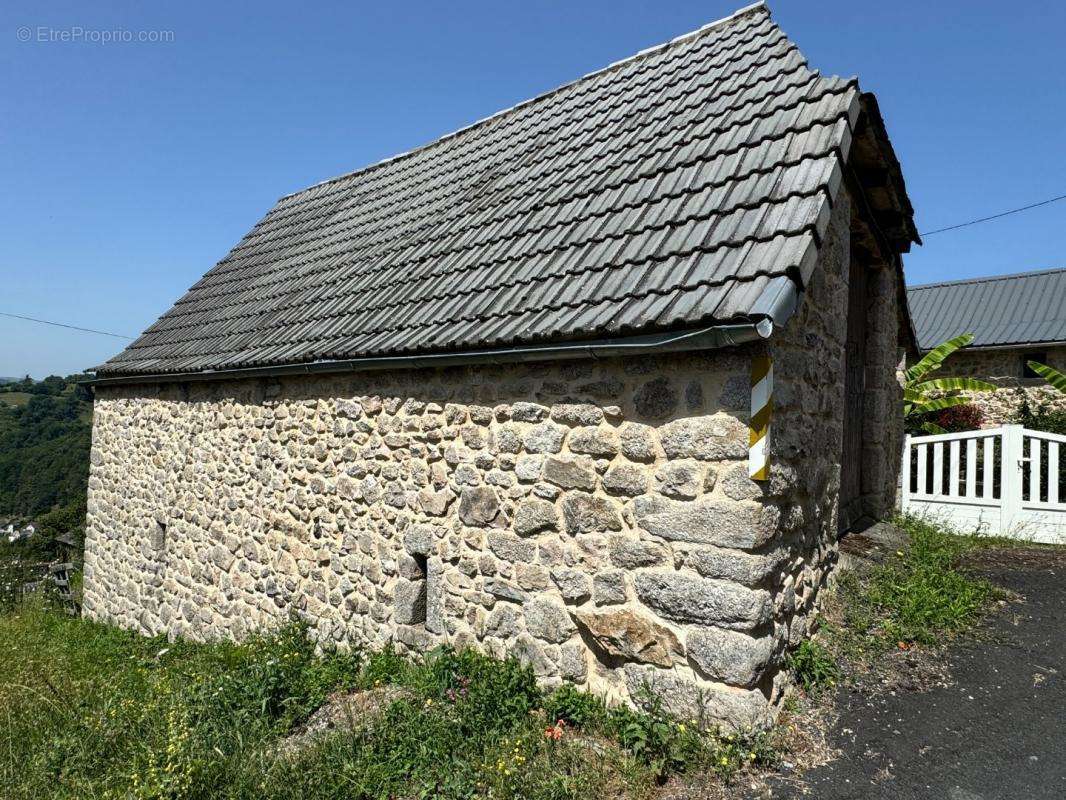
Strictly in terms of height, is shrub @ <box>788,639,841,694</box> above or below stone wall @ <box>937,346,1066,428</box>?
below

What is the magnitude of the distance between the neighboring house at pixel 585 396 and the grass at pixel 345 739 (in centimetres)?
23

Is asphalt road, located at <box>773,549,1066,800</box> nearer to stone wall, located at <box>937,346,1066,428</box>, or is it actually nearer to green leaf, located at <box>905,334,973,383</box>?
green leaf, located at <box>905,334,973,383</box>

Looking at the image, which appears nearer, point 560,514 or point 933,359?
point 560,514

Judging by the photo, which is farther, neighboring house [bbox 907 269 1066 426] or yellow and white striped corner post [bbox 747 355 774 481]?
neighboring house [bbox 907 269 1066 426]

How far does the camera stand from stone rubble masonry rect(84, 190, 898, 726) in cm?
339

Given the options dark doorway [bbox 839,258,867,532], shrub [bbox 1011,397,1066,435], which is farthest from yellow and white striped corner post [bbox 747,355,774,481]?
shrub [bbox 1011,397,1066,435]

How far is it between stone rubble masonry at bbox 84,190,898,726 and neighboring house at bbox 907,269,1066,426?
12.7 meters

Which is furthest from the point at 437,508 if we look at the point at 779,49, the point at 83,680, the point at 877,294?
the point at 877,294

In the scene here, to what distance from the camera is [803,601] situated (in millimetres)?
4035

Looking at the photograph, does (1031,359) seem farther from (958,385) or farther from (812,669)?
(812,669)

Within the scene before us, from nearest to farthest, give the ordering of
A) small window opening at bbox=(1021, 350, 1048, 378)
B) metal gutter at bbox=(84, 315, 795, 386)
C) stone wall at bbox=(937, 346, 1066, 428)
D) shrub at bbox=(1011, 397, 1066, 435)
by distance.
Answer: metal gutter at bbox=(84, 315, 795, 386) < shrub at bbox=(1011, 397, 1066, 435) < stone wall at bbox=(937, 346, 1066, 428) < small window opening at bbox=(1021, 350, 1048, 378)

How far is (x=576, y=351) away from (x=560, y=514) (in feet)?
3.35

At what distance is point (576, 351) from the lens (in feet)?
12.5

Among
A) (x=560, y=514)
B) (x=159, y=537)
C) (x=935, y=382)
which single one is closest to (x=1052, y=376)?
(x=935, y=382)
